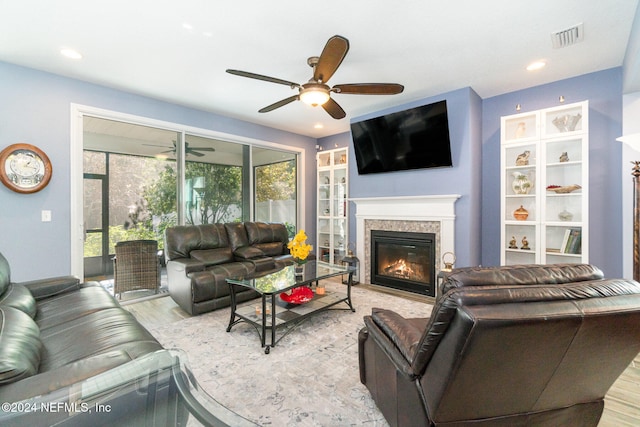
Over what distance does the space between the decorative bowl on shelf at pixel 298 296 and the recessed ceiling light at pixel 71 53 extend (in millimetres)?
3124

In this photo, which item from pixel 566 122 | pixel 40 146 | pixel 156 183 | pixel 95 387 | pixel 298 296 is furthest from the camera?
pixel 156 183

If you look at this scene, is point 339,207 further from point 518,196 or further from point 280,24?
point 280,24

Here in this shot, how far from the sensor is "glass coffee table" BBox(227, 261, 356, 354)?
8.07ft

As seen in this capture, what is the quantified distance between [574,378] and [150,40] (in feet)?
12.1

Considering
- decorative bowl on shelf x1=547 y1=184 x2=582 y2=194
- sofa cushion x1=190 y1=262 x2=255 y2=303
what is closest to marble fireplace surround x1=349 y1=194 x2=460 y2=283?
decorative bowl on shelf x1=547 y1=184 x2=582 y2=194

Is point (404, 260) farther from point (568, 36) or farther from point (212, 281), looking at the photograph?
point (568, 36)

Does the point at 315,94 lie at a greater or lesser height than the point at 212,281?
greater

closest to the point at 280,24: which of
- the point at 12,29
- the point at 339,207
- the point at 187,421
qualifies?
the point at 12,29

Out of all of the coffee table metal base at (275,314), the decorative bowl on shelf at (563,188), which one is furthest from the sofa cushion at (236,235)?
the decorative bowl on shelf at (563,188)

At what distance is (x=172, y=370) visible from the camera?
860 mm

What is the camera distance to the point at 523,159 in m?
3.57

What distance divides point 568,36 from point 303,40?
2.35 m

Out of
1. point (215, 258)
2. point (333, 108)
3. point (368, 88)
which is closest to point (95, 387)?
point (368, 88)

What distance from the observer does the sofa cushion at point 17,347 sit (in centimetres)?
94
